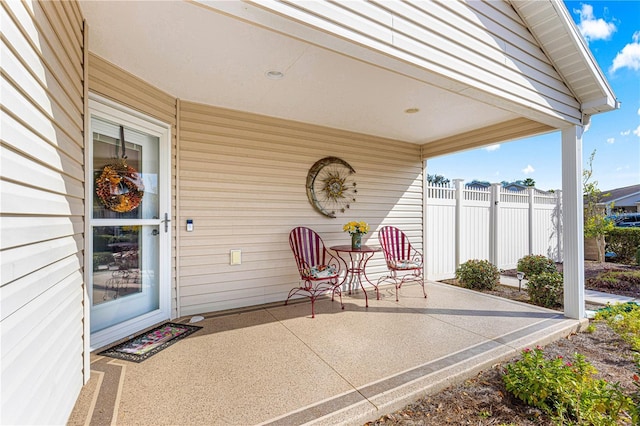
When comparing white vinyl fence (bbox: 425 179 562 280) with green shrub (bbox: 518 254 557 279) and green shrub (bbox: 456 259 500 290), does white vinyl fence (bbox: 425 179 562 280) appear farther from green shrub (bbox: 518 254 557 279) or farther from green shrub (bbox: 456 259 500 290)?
green shrub (bbox: 518 254 557 279)

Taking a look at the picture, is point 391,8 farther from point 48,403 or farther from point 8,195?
point 48,403

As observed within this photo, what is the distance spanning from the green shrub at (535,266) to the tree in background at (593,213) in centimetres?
327

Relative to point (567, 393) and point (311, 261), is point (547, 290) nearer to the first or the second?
point (567, 393)

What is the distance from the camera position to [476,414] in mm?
1854

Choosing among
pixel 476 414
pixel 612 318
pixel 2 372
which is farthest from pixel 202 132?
pixel 612 318

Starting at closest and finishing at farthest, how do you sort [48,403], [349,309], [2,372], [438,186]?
[2,372], [48,403], [349,309], [438,186]

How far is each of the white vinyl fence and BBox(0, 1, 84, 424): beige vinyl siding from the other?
5034mm

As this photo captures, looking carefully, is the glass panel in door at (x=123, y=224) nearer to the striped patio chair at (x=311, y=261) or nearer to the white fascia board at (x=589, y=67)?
the striped patio chair at (x=311, y=261)

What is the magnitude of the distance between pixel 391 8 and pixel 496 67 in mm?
1253

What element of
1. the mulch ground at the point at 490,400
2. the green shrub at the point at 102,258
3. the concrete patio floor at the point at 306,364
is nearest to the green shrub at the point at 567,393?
the mulch ground at the point at 490,400

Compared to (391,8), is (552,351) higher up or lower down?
lower down

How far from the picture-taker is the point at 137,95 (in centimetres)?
281

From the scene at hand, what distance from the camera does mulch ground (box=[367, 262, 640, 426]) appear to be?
1.81m

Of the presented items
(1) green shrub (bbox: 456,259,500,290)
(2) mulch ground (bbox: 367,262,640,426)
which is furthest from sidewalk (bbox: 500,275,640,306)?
(2) mulch ground (bbox: 367,262,640,426)
